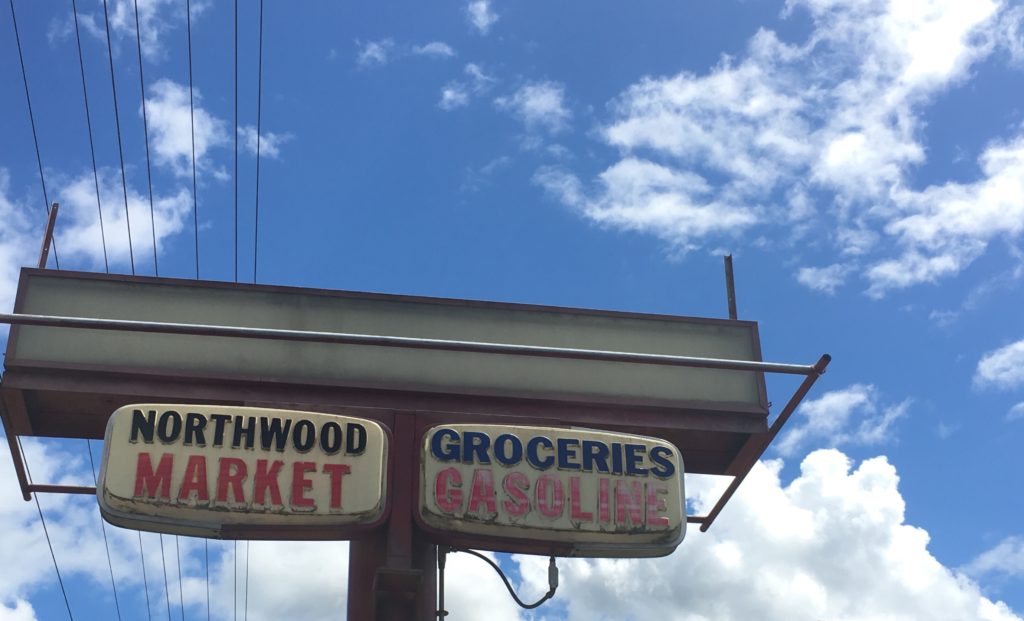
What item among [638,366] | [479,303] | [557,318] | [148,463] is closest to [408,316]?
[479,303]

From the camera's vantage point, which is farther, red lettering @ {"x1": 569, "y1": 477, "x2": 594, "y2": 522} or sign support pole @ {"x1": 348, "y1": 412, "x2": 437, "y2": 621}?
red lettering @ {"x1": 569, "y1": 477, "x2": 594, "y2": 522}

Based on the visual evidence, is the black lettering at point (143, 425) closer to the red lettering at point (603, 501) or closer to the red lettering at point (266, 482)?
the red lettering at point (266, 482)

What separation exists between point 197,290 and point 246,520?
330 centimetres

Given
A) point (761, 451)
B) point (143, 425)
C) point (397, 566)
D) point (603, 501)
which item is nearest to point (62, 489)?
point (143, 425)

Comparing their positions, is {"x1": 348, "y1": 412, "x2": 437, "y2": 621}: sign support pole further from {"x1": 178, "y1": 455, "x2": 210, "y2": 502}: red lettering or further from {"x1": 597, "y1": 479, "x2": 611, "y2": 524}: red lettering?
{"x1": 597, "y1": 479, "x2": 611, "y2": 524}: red lettering

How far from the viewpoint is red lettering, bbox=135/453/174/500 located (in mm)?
9367

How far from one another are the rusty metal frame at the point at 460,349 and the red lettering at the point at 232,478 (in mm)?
1209

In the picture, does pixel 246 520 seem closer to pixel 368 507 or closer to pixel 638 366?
pixel 368 507

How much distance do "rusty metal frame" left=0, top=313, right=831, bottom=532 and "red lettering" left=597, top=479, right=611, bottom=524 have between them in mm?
1243

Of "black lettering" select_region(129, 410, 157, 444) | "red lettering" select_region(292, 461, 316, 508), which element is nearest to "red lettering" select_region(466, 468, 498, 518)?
"red lettering" select_region(292, 461, 316, 508)

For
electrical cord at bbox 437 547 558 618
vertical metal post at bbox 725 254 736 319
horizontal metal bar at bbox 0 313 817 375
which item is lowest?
electrical cord at bbox 437 547 558 618

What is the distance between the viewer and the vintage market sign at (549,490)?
9828 mm

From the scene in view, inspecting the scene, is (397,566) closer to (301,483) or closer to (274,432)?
(301,483)

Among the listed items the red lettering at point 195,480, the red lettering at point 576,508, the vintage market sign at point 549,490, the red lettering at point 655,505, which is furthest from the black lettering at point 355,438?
the red lettering at point 655,505
